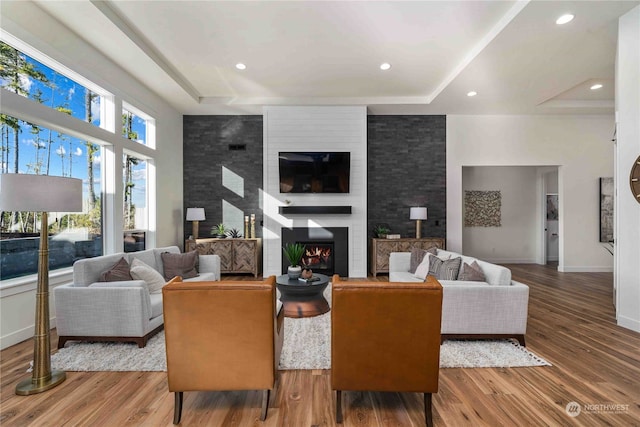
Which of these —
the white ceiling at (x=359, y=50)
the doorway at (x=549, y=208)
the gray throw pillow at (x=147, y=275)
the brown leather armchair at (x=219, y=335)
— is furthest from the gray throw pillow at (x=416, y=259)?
the doorway at (x=549, y=208)

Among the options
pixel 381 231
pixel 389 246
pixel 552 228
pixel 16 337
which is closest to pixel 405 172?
pixel 381 231

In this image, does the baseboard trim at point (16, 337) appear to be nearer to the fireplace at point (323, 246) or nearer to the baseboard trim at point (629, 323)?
the fireplace at point (323, 246)

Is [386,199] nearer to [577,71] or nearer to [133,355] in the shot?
[577,71]

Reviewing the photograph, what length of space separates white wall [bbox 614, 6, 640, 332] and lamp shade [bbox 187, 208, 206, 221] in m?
6.08

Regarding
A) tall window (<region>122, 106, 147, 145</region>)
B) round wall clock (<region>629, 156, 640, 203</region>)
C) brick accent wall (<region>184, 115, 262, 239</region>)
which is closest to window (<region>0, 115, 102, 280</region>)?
tall window (<region>122, 106, 147, 145</region>)

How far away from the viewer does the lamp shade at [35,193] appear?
189 cm

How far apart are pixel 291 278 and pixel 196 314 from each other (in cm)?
196

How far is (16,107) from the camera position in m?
2.70

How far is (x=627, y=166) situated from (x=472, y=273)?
2131mm

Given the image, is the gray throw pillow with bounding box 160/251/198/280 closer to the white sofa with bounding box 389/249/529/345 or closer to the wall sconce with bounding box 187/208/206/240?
the wall sconce with bounding box 187/208/206/240

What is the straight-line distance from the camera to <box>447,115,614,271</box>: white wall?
19.7 ft

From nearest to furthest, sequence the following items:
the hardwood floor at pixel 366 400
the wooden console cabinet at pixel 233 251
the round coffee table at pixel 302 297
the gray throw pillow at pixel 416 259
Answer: the hardwood floor at pixel 366 400, the round coffee table at pixel 302 297, the gray throw pillow at pixel 416 259, the wooden console cabinet at pixel 233 251

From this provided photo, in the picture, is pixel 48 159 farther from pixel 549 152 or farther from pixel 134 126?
pixel 549 152

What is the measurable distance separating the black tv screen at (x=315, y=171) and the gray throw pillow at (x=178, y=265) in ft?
7.56
